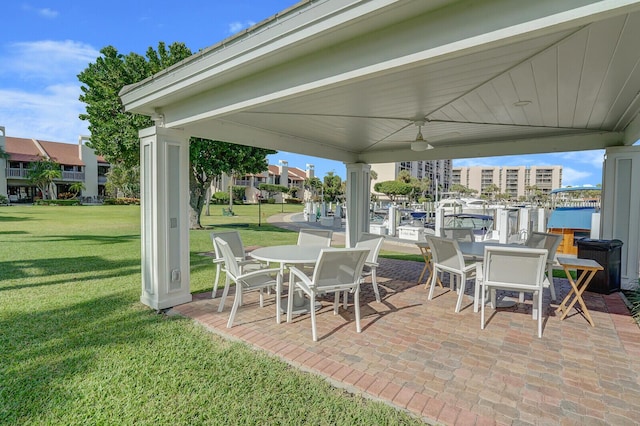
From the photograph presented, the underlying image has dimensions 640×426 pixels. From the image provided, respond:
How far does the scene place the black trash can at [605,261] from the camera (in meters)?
5.52

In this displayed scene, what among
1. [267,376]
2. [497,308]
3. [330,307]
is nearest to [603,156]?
[497,308]

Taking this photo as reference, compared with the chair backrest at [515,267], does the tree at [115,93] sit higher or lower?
higher

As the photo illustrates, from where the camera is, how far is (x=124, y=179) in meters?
40.0

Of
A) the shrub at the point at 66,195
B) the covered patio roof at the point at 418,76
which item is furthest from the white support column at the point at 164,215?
the shrub at the point at 66,195

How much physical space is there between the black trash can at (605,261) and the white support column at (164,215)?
684 cm

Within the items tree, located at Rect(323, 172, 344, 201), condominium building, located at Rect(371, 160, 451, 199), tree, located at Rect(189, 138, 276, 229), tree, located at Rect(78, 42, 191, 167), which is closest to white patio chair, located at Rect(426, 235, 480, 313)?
tree, located at Rect(189, 138, 276, 229)

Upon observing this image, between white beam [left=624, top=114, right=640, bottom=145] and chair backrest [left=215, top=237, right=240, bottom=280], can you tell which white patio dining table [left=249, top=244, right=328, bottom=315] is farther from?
white beam [left=624, top=114, right=640, bottom=145]

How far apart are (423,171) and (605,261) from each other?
8925 centimetres

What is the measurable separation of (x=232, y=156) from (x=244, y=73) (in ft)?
36.2

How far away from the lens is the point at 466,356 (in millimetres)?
3334

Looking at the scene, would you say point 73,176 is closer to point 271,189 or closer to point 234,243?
point 271,189

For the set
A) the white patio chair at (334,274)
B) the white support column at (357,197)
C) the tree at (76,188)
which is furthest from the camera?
the tree at (76,188)

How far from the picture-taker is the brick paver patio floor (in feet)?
8.31

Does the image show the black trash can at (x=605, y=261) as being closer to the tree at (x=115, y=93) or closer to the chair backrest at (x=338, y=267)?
the chair backrest at (x=338, y=267)
